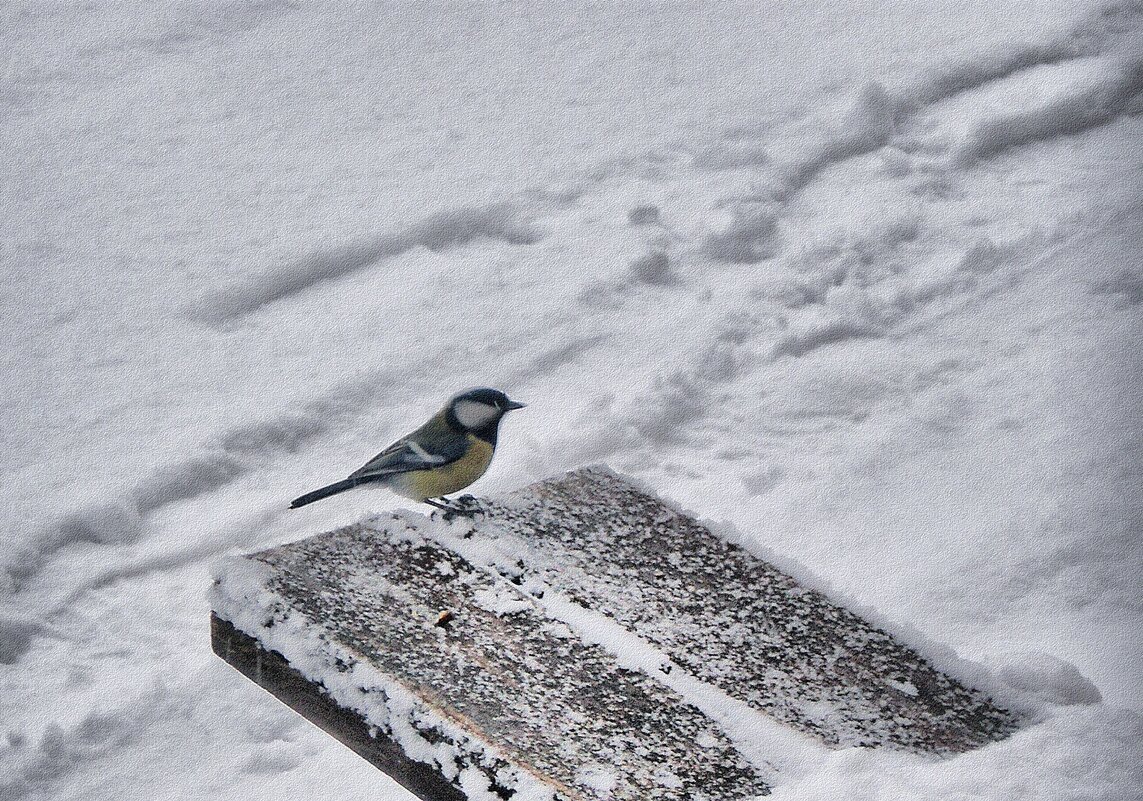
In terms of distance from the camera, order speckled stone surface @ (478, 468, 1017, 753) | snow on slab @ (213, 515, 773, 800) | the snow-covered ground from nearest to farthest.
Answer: snow on slab @ (213, 515, 773, 800)
speckled stone surface @ (478, 468, 1017, 753)
the snow-covered ground

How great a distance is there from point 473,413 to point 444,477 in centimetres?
14

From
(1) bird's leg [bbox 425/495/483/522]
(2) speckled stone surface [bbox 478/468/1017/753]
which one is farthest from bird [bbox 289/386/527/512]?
(2) speckled stone surface [bbox 478/468/1017/753]

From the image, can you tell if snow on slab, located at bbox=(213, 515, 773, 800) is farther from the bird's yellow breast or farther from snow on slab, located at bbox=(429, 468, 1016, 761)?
the bird's yellow breast

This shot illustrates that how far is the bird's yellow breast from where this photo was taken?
7.98ft

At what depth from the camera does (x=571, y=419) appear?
3568 millimetres

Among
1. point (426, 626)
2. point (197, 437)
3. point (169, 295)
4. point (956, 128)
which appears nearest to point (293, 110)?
point (169, 295)

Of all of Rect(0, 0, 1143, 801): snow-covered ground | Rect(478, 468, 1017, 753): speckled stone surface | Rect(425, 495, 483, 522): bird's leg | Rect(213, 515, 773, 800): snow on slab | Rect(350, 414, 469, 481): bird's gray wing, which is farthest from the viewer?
Rect(0, 0, 1143, 801): snow-covered ground

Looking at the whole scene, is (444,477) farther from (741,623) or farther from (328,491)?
(741,623)

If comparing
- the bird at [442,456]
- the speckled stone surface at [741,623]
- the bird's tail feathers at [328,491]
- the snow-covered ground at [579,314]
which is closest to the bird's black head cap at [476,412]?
the bird at [442,456]

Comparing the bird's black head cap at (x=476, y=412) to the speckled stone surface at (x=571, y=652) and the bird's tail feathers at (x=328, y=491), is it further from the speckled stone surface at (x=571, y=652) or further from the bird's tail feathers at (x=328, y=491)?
the speckled stone surface at (x=571, y=652)

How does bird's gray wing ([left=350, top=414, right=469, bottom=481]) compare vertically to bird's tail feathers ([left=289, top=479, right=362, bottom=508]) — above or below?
above

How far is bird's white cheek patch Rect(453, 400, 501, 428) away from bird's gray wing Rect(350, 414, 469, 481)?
0.09 feet

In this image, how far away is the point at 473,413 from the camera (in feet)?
8.17

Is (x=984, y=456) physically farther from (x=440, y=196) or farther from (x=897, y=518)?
(x=440, y=196)
